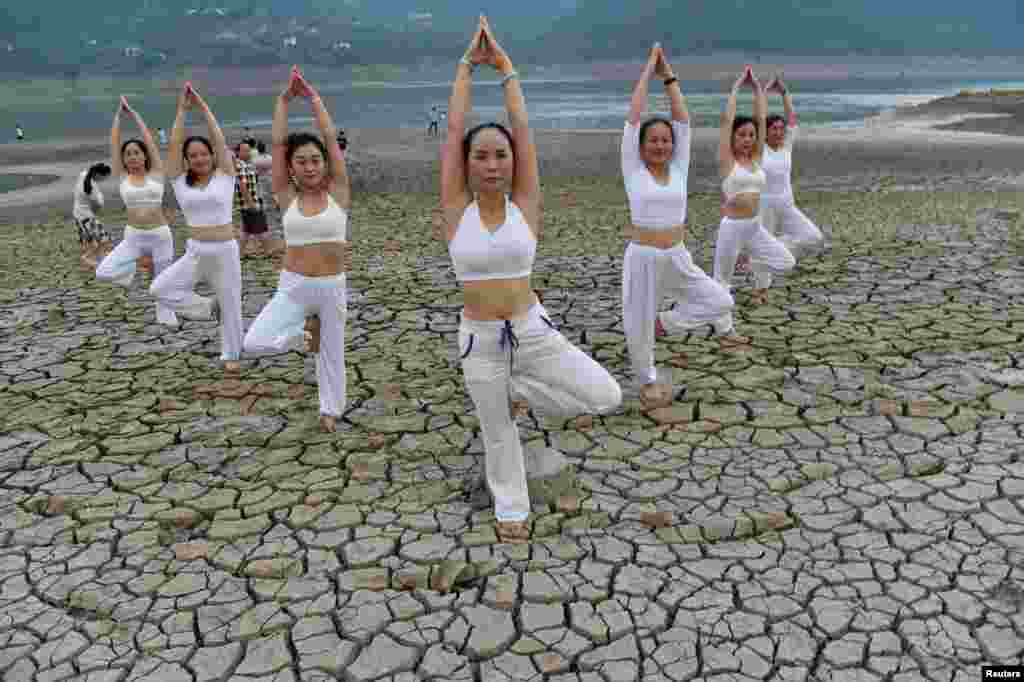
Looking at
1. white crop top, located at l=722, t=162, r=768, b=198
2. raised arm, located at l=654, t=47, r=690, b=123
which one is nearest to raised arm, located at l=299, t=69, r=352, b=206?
raised arm, located at l=654, t=47, r=690, b=123

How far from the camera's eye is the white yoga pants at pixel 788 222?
26.3 ft

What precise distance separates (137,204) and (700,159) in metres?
15.8

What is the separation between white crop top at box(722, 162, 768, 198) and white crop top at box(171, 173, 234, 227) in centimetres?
380

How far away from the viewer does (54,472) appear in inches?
195

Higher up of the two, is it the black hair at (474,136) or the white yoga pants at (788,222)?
→ the black hair at (474,136)

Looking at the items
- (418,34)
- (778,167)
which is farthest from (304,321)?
(418,34)

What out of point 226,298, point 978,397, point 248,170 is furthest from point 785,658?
point 248,170

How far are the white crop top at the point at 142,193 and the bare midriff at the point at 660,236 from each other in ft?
Answer: 14.2

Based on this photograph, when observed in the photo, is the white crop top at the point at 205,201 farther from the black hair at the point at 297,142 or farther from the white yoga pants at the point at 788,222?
the white yoga pants at the point at 788,222

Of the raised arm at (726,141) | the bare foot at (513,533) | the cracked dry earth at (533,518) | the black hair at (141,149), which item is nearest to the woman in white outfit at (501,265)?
the bare foot at (513,533)

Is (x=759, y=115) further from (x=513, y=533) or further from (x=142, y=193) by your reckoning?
(x=142, y=193)

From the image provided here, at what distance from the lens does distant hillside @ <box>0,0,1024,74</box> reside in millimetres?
130000

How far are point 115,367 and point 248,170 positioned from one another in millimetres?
4829

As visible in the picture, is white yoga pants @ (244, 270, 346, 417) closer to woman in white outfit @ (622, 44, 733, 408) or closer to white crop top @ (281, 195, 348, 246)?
white crop top @ (281, 195, 348, 246)
